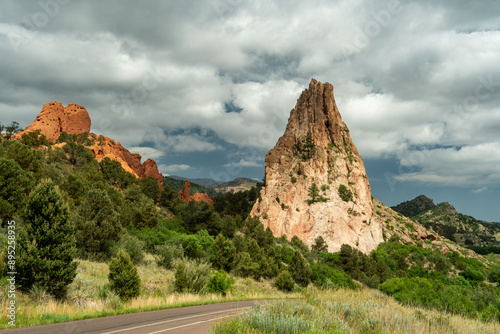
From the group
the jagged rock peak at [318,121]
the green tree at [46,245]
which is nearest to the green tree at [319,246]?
the jagged rock peak at [318,121]

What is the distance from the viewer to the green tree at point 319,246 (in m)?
67.8

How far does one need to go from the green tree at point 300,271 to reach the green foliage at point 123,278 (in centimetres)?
3183

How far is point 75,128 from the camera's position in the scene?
9600cm

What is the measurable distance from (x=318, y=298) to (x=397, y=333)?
Result: 4.20m

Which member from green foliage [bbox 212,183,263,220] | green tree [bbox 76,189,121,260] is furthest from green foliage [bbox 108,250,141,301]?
green foliage [bbox 212,183,263,220]

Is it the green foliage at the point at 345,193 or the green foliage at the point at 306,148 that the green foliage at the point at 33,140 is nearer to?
the green foliage at the point at 306,148

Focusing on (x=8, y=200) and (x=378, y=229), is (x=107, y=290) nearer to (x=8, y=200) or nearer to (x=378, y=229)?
(x=8, y=200)

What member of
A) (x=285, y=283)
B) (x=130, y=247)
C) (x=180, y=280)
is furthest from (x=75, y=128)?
(x=180, y=280)

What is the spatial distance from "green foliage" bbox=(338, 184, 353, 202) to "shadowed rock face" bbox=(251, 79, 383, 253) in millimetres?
294

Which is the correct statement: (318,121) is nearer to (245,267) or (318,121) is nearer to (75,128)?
(245,267)

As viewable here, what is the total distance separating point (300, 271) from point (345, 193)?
4391cm

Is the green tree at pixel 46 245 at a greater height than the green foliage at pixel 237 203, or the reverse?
the green foliage at pixel 237 203

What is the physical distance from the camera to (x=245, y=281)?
33844 millimetres

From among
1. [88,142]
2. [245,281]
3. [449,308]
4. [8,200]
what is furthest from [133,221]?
[88,142]
